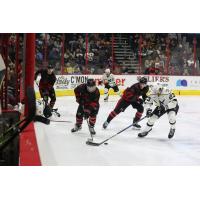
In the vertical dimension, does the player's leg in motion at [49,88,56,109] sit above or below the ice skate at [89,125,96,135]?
above

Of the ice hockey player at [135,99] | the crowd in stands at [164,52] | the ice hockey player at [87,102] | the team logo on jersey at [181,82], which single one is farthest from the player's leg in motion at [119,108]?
the team logo on jersey at [181,82]

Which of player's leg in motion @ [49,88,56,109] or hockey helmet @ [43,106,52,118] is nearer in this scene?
hockey helmet @ [43,106,52,118]

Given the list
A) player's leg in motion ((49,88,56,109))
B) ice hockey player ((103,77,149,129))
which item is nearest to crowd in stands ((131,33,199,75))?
ice hockey player ((103,77,149,129))

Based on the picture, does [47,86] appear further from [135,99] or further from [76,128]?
[135,99]

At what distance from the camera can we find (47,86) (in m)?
3.77

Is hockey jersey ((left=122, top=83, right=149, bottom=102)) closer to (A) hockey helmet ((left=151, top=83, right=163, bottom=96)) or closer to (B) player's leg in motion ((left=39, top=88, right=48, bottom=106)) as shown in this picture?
(A) hockey helmet ((left=151, top=83, right=163, bottom=96))

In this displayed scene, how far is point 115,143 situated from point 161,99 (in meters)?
0.68

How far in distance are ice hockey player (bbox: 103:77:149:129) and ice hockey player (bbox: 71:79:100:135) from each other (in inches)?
5.9

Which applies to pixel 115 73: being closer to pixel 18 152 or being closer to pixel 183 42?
pixel 183 42

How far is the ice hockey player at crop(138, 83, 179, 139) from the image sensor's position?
358 cm

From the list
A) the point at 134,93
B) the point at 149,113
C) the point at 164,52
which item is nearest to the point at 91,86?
the point at 134,93

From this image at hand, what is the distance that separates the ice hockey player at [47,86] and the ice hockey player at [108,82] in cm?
46

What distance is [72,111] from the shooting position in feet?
11.7

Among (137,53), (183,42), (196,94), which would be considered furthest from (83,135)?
(196,94)
